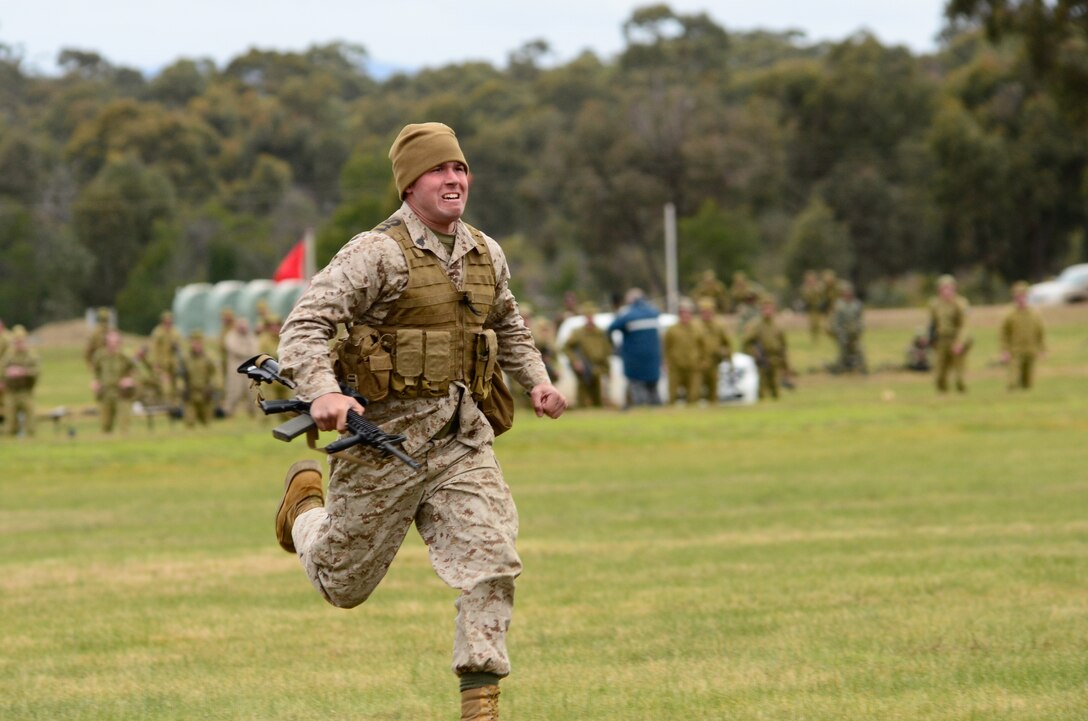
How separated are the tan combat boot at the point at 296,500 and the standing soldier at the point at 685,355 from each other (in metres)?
24.1

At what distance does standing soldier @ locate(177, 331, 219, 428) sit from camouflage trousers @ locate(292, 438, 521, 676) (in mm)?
26189

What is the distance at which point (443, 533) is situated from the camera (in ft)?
21.0

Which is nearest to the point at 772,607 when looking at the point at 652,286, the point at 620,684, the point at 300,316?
the point at 620,684

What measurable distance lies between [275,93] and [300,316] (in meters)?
138

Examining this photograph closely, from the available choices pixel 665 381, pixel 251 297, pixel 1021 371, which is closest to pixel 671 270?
pixel 251 297

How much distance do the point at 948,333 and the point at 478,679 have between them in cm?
2763

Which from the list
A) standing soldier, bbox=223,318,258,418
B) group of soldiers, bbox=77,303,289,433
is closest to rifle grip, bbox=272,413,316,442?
group of soldiers, bbox=77,303,289,433

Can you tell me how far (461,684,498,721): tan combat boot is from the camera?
6141 mm

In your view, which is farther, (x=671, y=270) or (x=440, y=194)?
(x=671, y=270)

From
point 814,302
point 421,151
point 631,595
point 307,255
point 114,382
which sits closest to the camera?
point 421,151

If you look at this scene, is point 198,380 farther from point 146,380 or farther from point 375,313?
point 375,313

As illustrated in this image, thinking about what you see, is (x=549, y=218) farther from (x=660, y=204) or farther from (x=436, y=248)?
(x=436, y=248)

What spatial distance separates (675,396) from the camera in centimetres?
3219

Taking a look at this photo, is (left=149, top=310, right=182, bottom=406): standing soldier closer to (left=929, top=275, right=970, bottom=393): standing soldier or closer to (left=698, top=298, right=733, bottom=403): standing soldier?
(left=698, top=298, right=733, bottom=403): standing soldier
